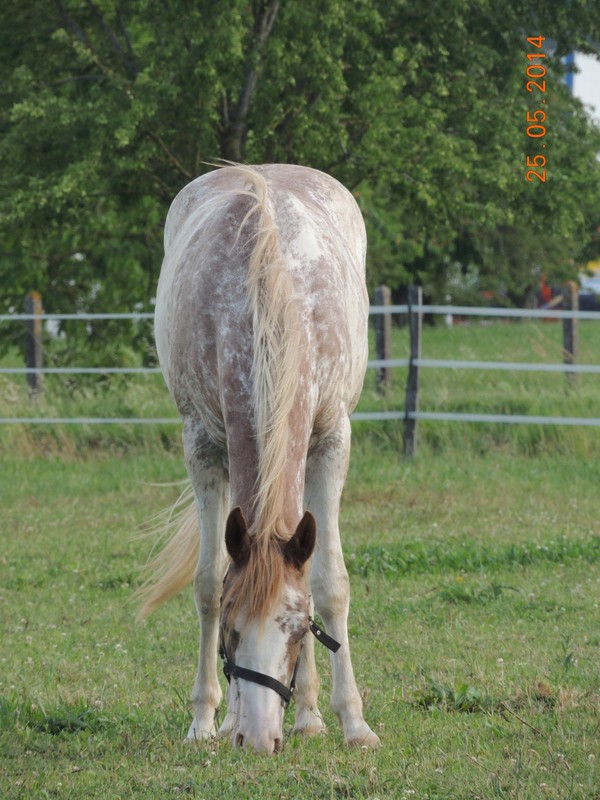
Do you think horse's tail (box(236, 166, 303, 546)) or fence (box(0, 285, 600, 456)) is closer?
horse's tail (box(236, 166, 303, 546))

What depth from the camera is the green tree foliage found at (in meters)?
11.9

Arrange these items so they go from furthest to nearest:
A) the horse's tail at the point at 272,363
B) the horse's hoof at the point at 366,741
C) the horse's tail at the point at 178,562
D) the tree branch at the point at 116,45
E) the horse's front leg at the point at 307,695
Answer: the tree branch at the point at 116,45
the horse's tail at the point at 178,562
the horse's front leg at the point at 307,695
the horse's hoof at the point at 366,741
the horse's tail at the point at 272,363

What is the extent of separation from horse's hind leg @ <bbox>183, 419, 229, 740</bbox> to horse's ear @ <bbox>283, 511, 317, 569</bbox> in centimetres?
86

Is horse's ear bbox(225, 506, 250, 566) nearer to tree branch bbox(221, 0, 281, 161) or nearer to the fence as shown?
the fence

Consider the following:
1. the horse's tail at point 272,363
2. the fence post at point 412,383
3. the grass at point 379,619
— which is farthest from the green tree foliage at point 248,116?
the horse's tail at point 272,363

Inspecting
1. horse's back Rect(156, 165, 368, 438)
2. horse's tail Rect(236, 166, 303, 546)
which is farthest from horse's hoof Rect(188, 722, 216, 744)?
horse's back Rect(156, 165, 368, 438)

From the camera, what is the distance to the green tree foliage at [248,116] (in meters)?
11.9

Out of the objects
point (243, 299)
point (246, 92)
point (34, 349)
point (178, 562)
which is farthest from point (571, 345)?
point (243, 299)

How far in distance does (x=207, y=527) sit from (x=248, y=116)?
9.41 metres

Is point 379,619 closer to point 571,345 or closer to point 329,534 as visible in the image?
point 329,534

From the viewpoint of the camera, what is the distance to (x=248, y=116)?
1305cm

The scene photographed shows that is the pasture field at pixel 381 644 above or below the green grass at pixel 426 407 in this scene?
below

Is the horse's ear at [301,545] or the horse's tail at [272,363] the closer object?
the horse's ear at [301,545]

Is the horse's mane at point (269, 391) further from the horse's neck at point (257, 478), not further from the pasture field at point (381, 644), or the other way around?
the pasture field at point (381, 644)
